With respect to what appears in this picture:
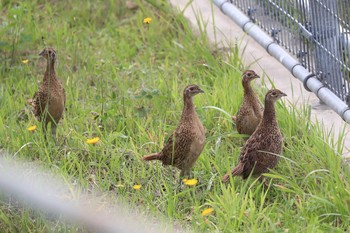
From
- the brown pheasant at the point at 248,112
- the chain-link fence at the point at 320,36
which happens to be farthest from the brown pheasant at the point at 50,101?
the chain-link fence at the point at 320,36

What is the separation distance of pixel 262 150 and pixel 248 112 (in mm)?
619

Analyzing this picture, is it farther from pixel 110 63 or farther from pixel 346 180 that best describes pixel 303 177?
pixel 110 63

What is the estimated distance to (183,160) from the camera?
20.1ft

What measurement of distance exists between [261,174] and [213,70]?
6.84ft

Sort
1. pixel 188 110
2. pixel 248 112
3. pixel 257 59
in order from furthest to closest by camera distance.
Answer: pixel 257 59
pixel 248 112
pixel 188 110

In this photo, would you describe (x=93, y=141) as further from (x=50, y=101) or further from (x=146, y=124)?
(x=146, y=124)

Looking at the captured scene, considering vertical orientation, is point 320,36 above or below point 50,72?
above

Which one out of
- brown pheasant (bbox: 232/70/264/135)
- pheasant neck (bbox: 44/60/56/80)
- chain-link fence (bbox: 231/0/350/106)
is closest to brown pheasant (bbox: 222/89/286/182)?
brown pheasant (bbox: 232/70/264/135)

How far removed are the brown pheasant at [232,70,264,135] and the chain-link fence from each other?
2.06ft

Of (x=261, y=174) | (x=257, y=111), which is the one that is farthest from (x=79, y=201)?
(x=257, y=111)

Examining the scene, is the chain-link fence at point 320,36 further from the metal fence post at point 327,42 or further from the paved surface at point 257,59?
the paved surface at point 257,59

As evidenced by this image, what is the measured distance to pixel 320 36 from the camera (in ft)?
22.5

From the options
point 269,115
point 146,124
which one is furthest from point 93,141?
point 269,115

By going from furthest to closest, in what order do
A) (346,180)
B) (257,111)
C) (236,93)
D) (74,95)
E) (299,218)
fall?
(74,95) → (236,93) → (257,111) → (346,180) → (299,218)
